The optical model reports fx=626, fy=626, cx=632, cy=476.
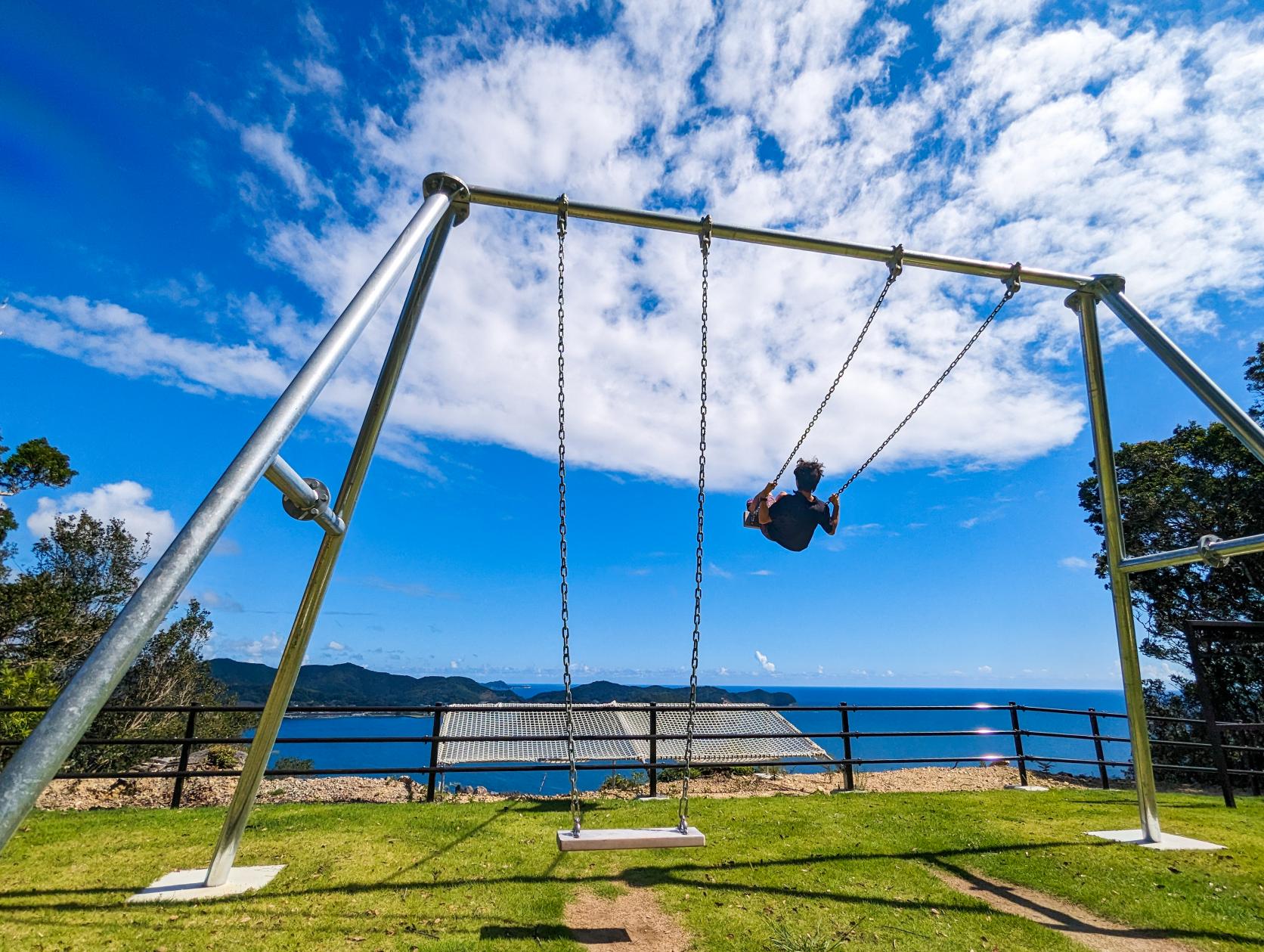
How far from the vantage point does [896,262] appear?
509cm

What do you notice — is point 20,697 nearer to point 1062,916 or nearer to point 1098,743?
point 1062,916

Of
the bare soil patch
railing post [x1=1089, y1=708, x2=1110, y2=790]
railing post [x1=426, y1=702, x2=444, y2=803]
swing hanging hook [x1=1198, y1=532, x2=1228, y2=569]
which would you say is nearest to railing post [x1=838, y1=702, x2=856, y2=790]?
railing post [x1=1089, y1=708, x2=1110, y2=790]

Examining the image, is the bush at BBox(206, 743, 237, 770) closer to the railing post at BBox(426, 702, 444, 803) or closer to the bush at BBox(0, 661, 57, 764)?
the bush at BBox(0, 661, 57, 764)

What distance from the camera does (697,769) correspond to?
10773 mm

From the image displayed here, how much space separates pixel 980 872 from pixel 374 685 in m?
51.6

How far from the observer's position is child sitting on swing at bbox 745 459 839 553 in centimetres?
612

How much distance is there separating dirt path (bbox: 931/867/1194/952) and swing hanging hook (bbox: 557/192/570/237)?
5457mm

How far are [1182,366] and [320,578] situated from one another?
6.35 m

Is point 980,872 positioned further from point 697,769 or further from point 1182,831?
point 697,769

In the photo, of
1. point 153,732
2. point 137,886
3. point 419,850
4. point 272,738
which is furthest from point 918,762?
point 153,732

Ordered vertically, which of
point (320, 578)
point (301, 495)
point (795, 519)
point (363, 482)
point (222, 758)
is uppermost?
point (795, 519)

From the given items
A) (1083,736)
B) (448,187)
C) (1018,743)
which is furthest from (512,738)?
(1083,736)

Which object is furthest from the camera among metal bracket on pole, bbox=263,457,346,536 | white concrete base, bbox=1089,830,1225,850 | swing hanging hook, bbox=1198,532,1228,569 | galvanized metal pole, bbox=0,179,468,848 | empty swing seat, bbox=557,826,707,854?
white concrete base, bbox=1089,830,1225,850

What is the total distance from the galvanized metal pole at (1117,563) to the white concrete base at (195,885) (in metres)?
6.69
